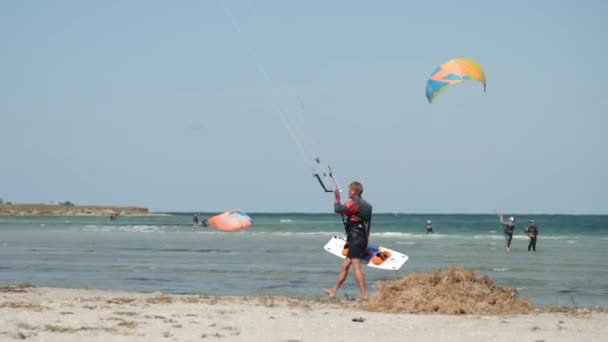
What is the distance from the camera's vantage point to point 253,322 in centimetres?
1001

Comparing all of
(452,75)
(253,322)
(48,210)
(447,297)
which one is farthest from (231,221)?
(48,210)

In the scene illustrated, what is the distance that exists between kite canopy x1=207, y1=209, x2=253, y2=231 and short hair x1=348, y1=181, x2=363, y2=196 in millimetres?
5487

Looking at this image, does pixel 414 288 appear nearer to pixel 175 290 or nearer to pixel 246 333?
pixel 246 333

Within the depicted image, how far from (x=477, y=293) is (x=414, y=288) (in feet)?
2.41

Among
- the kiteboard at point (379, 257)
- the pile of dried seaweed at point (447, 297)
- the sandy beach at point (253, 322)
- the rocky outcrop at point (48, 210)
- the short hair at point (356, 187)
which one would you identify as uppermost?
the rocky outcrop at point (48, 210)

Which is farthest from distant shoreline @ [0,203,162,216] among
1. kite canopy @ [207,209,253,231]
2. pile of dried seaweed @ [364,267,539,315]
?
pile of dried seaweed @ [364,267,539,315]

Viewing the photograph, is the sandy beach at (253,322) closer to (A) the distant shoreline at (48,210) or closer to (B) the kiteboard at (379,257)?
(B) the kiteboard at (379,257)

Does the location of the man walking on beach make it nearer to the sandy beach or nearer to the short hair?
the short hair

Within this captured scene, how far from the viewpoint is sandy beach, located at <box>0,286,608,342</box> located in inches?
352


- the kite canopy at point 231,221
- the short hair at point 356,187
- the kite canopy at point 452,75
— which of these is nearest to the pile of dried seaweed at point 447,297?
the short hair at point 356,187

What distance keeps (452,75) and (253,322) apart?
23.3 feet

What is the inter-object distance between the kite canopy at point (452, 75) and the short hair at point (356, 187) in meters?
3.69

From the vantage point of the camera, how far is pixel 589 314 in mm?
11289

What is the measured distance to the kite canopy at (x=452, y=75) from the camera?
15.5 meters
